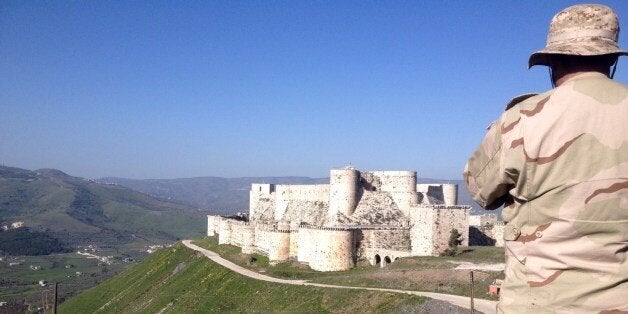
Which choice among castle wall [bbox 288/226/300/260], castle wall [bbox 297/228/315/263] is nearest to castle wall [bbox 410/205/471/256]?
castle wall [bbox 297/228/315/263]

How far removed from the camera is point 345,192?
4831cm

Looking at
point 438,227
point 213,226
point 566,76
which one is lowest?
point 213,226

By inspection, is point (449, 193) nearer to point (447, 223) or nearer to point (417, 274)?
point (447, 223)

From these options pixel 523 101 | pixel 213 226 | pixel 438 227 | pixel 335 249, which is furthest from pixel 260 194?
pixel 523 101

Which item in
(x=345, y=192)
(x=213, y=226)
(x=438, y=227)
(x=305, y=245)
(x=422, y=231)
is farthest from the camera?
(x=213, y=226)

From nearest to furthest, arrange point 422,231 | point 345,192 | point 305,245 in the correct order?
point 422,231, point 305,245, point 345,192

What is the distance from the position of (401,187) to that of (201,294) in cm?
2000

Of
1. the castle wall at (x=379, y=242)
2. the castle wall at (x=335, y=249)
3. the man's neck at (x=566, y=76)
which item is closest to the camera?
the man's neck at (x=566, y=76)

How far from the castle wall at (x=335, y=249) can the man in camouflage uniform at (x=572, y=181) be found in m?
39.0

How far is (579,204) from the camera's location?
3.36m

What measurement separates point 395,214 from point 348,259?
694 centimetres

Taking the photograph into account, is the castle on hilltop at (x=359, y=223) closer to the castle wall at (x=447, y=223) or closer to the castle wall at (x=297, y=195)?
the castle wall at (x=447, y=223)

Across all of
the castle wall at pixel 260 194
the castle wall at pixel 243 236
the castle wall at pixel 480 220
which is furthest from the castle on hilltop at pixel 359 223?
the castle wall at pixel 260 194

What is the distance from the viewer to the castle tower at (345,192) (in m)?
48.1
